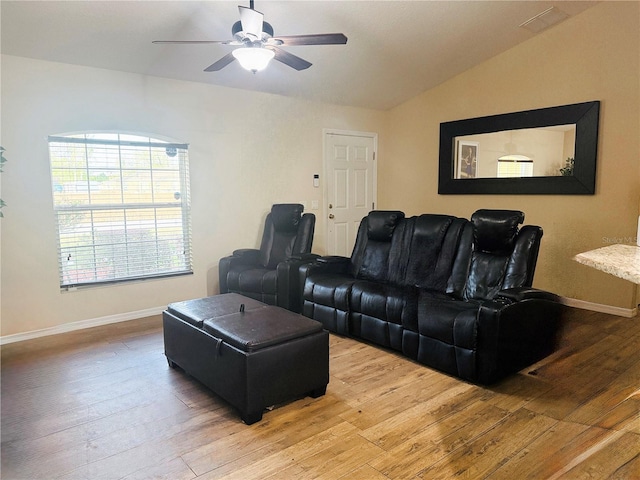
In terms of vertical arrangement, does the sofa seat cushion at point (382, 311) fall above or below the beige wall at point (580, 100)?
below

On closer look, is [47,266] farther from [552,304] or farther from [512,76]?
→ [512,76]

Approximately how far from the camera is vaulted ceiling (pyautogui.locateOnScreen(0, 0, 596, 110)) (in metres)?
3.20

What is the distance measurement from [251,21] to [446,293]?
98.4 inches

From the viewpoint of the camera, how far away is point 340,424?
2.33 m

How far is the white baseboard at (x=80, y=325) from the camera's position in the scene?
3633 mm

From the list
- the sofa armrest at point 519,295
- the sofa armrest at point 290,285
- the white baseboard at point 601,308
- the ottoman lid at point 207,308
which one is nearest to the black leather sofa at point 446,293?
the sofa armrest at point 519,295

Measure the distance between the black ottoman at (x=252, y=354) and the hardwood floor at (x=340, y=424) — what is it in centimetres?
13

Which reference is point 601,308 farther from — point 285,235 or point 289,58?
point 289,58

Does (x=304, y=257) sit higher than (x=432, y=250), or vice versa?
(x=432, y=250)

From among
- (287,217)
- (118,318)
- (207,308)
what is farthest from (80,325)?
(287,217)

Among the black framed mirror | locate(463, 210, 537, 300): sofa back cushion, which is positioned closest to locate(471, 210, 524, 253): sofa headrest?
locate(463, 210, 537, 300): sofa back cushion

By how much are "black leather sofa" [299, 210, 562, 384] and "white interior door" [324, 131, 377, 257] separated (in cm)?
160

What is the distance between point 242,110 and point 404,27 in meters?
2.03

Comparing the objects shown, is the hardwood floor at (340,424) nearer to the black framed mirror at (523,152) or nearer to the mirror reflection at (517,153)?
the black framed mirror at (523,152)
